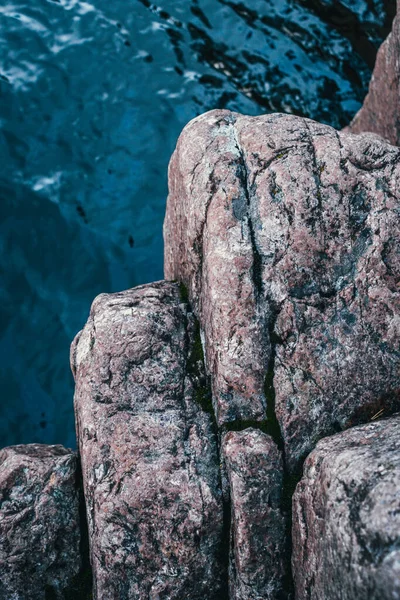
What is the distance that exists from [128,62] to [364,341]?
9.52 metres

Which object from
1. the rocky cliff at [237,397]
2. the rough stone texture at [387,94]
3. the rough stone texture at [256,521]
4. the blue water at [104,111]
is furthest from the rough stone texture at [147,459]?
the rough stone texture at [387,94]

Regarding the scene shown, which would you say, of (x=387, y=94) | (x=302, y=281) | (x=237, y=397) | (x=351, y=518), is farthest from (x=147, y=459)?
(x=387, y=94)

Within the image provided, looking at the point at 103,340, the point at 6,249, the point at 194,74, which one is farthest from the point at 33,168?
the point at 103,340

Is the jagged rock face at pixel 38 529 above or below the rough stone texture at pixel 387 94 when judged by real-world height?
below

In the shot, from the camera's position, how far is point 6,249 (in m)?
10.0

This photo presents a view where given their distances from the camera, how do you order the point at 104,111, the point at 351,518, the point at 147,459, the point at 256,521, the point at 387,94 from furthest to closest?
the point at 104,111, the point at 387,94, the point at 147,459, the point at 256,521, the point at 351,518

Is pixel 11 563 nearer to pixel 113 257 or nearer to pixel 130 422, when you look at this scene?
pixel 130 422

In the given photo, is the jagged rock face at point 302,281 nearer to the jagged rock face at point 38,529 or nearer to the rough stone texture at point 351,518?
the rough stone texture at point 351,518

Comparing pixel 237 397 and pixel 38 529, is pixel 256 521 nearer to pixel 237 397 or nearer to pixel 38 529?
pixel 237 397

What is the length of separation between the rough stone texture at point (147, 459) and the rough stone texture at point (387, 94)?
15.9 feet

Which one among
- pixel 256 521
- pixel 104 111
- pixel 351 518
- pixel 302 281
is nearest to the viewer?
pixel 351 518

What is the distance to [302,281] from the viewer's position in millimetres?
5133

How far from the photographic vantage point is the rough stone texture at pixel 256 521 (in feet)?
15.2

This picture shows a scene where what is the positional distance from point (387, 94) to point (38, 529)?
7.40m
